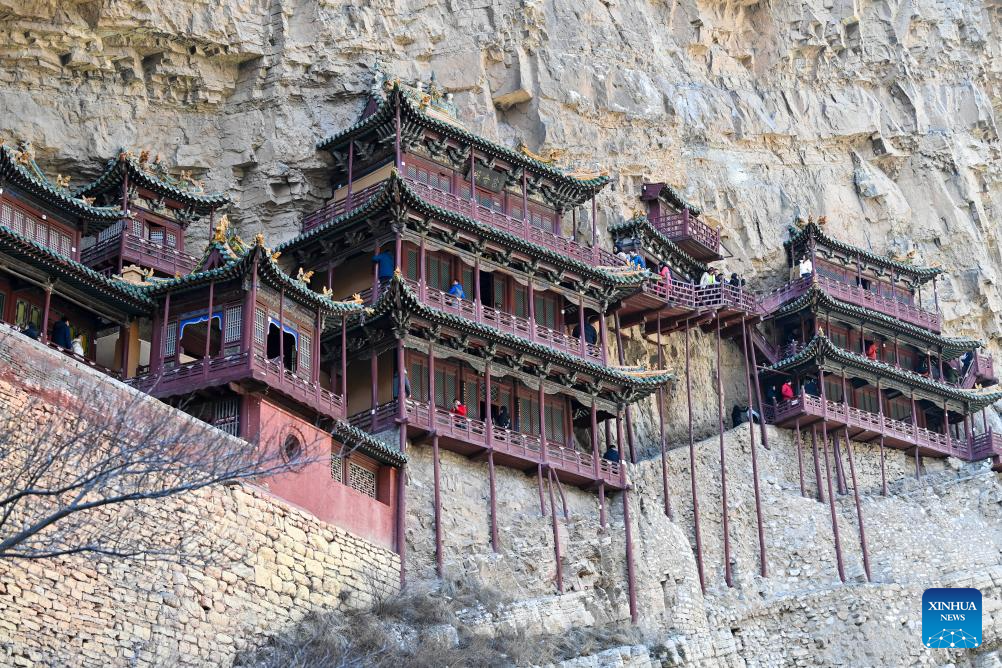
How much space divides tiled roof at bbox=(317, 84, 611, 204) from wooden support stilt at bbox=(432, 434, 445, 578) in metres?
9.55

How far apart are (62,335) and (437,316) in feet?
29.7

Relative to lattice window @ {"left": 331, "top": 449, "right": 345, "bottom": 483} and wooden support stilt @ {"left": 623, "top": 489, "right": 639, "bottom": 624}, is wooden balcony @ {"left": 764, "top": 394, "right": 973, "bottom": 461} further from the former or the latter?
lattice window @ {"left": 331, "top": 449, "right": 345, "bottom": 483}

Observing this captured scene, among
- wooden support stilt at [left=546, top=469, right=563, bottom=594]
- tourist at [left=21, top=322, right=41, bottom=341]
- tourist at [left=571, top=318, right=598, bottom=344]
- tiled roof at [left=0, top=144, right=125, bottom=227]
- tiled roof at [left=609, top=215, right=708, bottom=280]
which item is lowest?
wooden support stilt at [left=546, top=469, right=563, bottom=594]

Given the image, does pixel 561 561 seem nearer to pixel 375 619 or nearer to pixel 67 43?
pixel 375 619

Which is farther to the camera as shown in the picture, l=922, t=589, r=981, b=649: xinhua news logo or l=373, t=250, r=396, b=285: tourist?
l=373, t=250, r=396, b=285: tourist

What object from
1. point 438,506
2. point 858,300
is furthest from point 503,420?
point 858,300

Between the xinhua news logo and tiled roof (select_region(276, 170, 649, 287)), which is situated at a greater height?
tiled roof (select_region(276, 170, 649, 287))

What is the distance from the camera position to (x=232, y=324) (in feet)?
111

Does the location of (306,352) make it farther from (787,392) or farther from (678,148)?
(678,148)

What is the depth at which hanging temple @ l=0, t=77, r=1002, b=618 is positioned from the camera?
34.1m

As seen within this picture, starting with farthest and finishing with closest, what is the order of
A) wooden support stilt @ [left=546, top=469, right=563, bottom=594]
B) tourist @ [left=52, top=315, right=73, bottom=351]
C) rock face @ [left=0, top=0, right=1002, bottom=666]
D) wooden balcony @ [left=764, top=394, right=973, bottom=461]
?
wooden balcony @ [left=764, top=394, right=973, bottom=461], rock face @ [left=0, top=0, right=1002, bottom=666], wooden support stilt @ [left=546, top=469, right=563, bottom=594], tourist @ [left=52, top=315, right=73, bottom=351]

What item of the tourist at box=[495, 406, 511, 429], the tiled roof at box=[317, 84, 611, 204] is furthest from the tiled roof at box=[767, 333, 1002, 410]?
the tourist at box=[495, 406, 511, 429]

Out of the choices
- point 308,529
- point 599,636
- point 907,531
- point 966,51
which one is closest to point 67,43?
point 308,529

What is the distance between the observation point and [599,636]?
34812 mm
